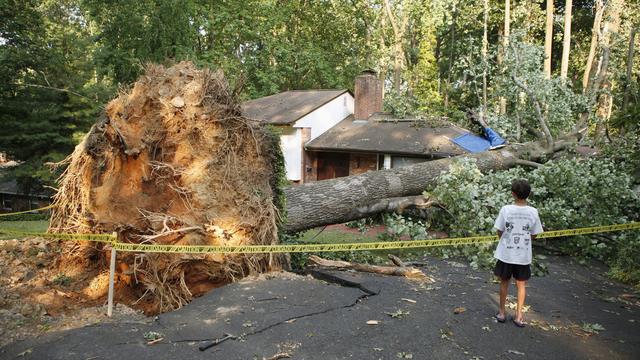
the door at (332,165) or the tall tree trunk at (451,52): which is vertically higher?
the tall tree trunk at (451,52)

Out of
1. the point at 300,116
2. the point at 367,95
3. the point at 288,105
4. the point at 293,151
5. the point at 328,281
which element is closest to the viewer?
the point at 328,281

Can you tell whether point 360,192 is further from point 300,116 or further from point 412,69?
point 412,69

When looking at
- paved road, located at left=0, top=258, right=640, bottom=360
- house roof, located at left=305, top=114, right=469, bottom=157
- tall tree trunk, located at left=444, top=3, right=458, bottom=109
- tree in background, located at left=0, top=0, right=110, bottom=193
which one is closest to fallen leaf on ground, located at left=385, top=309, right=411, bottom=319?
paved road, located at left=0, top=258, right=640, bottom=360

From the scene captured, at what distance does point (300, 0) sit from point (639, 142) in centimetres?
2633

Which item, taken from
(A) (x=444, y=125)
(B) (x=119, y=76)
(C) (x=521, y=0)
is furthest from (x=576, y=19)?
(B) (x=119, y=76)

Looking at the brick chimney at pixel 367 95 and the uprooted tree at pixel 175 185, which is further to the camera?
the brick chimney at pixel 367 95

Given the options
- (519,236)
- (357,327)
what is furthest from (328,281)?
(519,236)

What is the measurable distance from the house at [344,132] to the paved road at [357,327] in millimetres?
11189

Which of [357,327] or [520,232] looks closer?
[357,327]

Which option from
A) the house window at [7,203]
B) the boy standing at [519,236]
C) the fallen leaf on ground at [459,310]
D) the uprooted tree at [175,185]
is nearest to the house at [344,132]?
the uprooted tree at [175,185]

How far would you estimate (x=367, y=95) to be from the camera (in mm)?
20359

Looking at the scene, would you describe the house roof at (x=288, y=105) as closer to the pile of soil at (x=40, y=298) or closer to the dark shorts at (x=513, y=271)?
the pile of soil at (x=40, y=298)

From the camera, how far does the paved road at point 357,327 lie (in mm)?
3572

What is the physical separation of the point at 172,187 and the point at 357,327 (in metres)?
2.70
